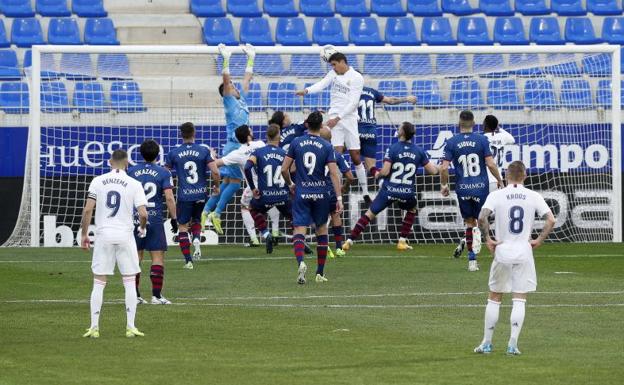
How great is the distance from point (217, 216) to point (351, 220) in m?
2.94

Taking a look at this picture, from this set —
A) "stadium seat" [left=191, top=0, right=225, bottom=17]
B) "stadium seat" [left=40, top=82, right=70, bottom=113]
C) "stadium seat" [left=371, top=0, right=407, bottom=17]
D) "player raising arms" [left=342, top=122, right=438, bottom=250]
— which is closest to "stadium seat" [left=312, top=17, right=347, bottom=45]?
"stadium seat" [left=371, top=0, right=407, bottom=17]

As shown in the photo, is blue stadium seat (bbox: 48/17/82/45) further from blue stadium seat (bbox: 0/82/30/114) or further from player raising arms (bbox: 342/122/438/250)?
player raising arms (bbox: 342/122/438/250)

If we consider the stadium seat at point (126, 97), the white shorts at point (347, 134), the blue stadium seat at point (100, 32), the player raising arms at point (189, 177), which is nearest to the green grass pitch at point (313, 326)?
the player raising arms at point (189, 177)

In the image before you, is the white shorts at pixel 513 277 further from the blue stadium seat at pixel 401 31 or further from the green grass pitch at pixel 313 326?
the blue stadium seat at pixel 401 31

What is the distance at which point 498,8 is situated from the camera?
105 feet

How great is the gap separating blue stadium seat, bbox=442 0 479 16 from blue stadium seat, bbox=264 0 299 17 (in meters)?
3.52

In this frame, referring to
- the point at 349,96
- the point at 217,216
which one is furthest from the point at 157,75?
the point at 349,96

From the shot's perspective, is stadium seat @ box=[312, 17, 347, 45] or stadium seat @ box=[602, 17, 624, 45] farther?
stadium seat @ box=[602, 17, 624, 45]

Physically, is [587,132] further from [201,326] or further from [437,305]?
[201,326]

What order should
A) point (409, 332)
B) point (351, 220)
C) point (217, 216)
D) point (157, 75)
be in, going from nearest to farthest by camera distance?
1. point (409, 332)
2. point (217, 216)
3. point (351, 220)
4. point (157, 75)

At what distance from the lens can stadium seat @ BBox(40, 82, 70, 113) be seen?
24953 mm

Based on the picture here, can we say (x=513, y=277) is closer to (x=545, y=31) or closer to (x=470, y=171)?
(x=470, y=171)

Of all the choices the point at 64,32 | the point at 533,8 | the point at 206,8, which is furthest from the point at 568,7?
the point at 64,32

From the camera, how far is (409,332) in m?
12.9
